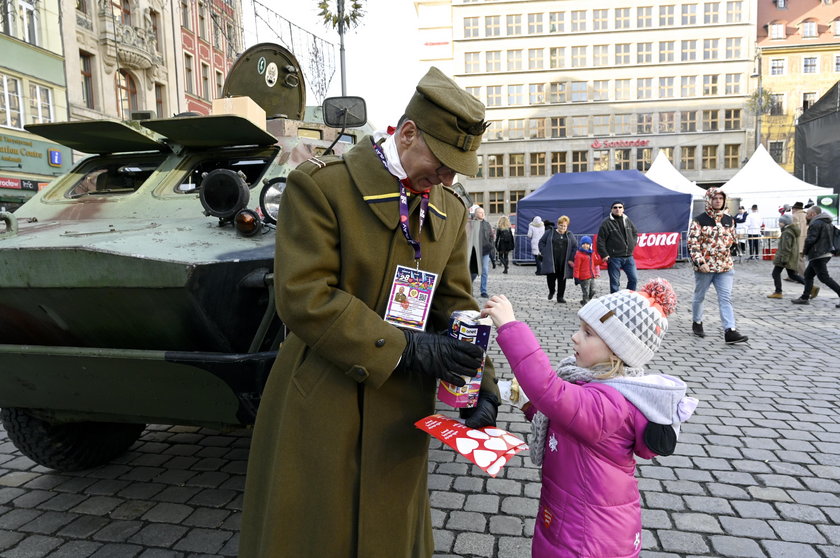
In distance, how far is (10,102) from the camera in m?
19.6

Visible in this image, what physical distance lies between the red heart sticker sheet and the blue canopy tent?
1733 cm

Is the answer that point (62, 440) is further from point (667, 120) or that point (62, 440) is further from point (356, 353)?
point (667, 120)

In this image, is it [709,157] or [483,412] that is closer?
[483,412]

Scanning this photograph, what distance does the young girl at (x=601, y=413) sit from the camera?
1.96 m

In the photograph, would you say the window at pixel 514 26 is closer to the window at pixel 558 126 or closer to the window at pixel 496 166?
the window at pixel 558 126

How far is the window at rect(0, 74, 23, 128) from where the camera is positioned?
62.6ft

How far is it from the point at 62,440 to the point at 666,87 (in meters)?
60.1

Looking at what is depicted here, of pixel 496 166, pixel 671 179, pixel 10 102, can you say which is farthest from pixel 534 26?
pixel 10 102

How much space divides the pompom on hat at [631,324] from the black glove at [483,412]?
1.41ft

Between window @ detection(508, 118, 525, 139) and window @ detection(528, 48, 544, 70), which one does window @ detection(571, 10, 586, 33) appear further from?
window @ detection(508, 118, 525, 139)

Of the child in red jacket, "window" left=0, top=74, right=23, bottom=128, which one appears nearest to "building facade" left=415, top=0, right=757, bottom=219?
"window" left=0, top=74, right=23, bottom=128

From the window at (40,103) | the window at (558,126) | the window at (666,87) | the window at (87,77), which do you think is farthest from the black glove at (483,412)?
the window at (666,87)

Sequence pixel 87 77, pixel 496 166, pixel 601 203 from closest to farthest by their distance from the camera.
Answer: pixel 601 203, pixel 87 77, pixel 496 166

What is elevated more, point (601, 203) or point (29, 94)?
point (29, 94)
